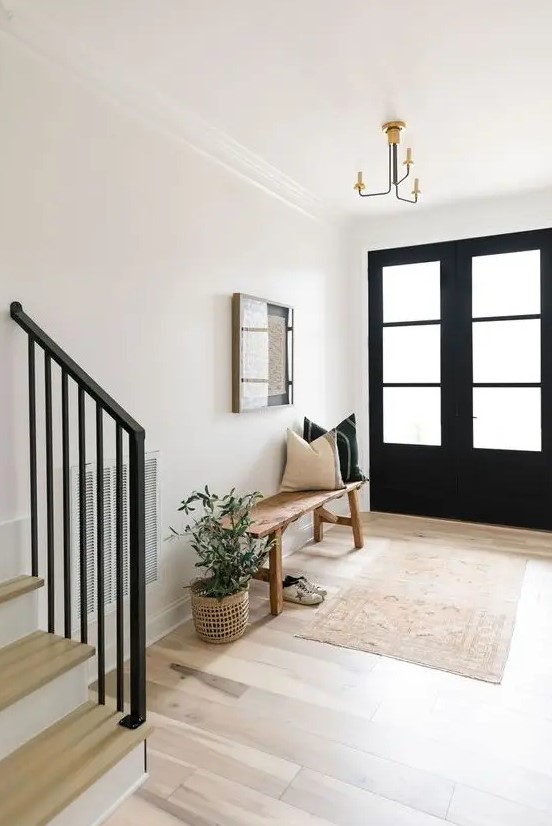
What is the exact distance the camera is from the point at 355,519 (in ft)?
13.4

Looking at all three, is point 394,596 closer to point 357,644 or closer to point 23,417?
point 357,644

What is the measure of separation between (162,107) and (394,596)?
2860mm

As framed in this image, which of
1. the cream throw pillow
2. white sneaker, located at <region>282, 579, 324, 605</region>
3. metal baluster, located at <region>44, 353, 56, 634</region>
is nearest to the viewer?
metal baluster, located at <region>44, 353, 56, 634</region>

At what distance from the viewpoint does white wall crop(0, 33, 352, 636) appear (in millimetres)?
2074

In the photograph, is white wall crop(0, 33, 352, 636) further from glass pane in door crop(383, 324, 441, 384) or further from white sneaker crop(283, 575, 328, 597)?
glass pane in door crop(383, 324, 441, 384)

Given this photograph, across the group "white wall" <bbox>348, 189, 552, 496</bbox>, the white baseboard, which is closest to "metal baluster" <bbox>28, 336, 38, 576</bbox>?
the white baseboard

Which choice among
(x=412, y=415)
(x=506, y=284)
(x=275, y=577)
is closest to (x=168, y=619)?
(x=275, y=577)

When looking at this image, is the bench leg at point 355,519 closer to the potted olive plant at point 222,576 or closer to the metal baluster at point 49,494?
the potted olive plant at point 222,576

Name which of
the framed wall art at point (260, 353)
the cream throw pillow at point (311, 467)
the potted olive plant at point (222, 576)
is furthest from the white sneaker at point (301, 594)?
the framed wall art at point (260, 353)

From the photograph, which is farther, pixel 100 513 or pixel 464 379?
pixel 464 379

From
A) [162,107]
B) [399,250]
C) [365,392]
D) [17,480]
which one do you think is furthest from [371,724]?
[399,250]

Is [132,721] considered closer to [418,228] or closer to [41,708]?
[41,708]

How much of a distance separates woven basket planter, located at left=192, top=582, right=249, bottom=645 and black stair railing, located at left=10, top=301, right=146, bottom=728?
0.76 metres

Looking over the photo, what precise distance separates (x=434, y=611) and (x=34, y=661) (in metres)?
2.04
